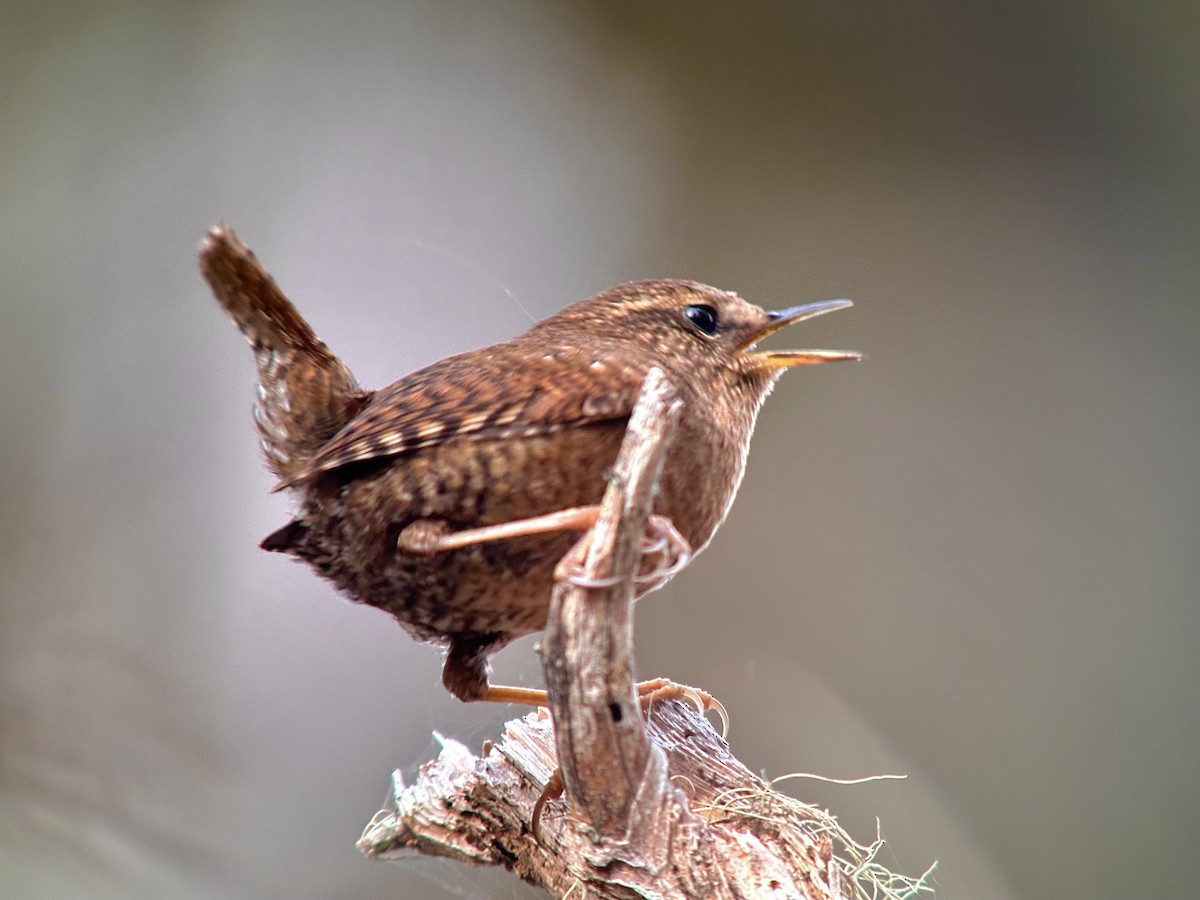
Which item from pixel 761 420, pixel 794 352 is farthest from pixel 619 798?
pixel 761 420

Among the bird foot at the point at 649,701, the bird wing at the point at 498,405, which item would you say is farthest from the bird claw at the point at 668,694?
the bird wing at the point at 498,405

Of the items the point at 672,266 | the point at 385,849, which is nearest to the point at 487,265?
the point at 672,266

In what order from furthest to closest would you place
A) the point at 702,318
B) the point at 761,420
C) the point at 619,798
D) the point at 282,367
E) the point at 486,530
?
the point at 761,420, the point at 702,318, the point at 282,367, the point at 486,530, the point at 619,798

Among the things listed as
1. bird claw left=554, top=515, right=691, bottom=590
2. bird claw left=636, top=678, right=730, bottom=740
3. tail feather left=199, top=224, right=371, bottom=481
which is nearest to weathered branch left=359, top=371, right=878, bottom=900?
bird claw left=554, top=515, right=691, bottom=590

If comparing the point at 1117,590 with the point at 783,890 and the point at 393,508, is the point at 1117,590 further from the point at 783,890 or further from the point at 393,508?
the point at 393,508

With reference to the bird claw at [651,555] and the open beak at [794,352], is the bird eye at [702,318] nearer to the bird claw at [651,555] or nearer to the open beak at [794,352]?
the open beak at [794,352]

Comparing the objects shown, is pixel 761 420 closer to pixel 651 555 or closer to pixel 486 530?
pixel 651 555
